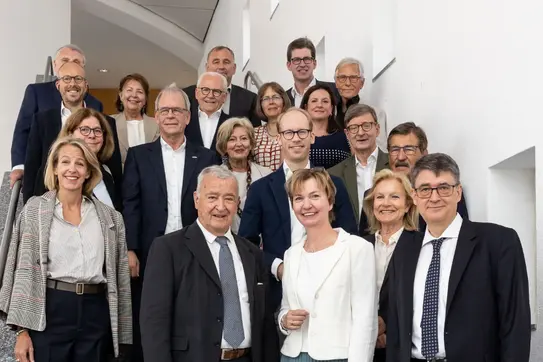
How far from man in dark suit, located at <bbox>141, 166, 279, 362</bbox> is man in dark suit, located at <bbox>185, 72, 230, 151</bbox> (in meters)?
2.19

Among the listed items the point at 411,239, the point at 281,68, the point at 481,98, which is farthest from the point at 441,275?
the point at 281,68

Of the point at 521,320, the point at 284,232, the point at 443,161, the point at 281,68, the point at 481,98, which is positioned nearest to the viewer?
the point at 521,320

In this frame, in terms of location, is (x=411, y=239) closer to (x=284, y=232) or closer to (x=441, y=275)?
(x=441, y=275)

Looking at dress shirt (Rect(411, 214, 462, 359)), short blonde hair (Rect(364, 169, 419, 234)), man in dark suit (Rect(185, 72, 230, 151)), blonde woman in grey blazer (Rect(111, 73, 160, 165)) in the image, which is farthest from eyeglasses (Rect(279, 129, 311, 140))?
blonde woman in grey blazer (Rect(111, 73, 160, 165))

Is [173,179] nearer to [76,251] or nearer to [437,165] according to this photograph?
[76,251]

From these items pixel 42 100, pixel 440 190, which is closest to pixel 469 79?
pixel 440 190

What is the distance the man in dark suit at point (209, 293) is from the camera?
412cm

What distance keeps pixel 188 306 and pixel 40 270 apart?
0.88m

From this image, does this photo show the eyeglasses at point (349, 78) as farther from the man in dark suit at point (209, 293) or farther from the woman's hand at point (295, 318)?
the woman's hand at point (295, 318)

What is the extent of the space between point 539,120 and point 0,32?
9.45 metres

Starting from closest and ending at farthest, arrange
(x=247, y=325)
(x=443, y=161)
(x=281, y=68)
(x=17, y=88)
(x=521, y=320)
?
1. (x=521, y=320)
2. (x=443, y=161)
3. (x=247, y=325)
4. (x=281, y=68)
5. (x=17, y=88)

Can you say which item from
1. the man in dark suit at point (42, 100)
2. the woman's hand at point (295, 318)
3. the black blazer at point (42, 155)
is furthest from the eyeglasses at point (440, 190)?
the man in dark suit at point (42, 100)

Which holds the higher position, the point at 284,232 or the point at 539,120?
the point at 539,120

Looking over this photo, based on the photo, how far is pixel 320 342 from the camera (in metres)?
4.07
